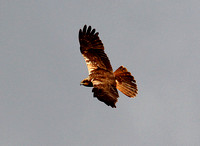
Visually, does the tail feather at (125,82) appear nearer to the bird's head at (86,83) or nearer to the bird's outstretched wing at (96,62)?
the bird's outstretched wing at (96,62)

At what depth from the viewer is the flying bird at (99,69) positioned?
15305mm

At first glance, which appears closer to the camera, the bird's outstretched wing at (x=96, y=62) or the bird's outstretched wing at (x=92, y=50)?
the bird's outstretched wing at (x=96, y=62)

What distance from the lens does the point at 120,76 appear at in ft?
52.6

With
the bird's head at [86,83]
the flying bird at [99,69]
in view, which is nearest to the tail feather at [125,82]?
the flying bird at [99,69]

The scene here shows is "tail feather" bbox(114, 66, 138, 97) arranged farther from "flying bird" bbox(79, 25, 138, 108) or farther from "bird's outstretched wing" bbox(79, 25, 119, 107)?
→ "bird's outstretched wing" bbox(79, 25, 119, 107)

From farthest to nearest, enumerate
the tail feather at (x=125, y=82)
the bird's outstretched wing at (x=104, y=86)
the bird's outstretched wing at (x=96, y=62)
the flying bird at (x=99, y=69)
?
the tail feather at (x=125, y=82)
the flying bird at (x=99, y=69)
the bird's outstretched wing at (x=96, y=62)
the bird's outstretched wing at (x=104, y=86)

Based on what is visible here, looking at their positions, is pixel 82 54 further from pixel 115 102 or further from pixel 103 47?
pixel 115 102

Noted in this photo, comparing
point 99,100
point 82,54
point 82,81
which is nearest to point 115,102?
point 99,100

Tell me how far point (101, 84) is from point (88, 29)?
113 inches

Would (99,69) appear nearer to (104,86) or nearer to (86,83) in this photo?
(86,83)

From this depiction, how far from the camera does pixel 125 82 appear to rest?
1597 cm

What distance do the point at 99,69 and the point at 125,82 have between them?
3.73 ft

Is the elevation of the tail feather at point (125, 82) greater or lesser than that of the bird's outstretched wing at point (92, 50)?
lesser

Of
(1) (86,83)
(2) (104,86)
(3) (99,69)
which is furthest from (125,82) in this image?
(2) (104,86)
